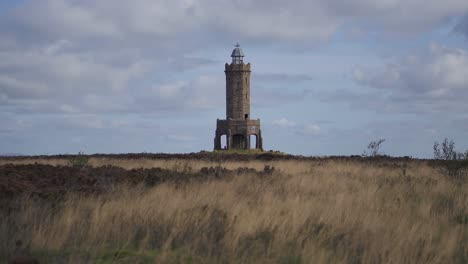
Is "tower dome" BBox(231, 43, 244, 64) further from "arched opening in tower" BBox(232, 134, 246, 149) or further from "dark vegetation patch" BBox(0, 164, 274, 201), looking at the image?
"dark vegetation patch" BBox(0, 164, 274, 201)

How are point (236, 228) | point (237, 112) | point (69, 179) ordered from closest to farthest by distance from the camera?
point (236, 228), point (69, 179), point (237, 112)

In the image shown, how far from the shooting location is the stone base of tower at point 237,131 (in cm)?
6706

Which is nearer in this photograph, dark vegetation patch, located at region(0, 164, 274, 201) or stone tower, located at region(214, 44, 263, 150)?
dark vegetation patch, located at region(0, 164, 274, 201)

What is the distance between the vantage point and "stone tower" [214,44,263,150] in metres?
67.2

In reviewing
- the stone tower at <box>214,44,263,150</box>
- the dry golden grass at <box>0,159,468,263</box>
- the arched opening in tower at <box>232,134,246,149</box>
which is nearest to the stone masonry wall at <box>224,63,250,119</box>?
the stone tower at <box>214,44,263,150</box>

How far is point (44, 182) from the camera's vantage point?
41.2ft

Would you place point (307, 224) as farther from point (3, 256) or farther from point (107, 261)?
point (3, 256)

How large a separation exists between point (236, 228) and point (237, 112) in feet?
207

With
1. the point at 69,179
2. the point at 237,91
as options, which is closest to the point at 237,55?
the point at 237,91

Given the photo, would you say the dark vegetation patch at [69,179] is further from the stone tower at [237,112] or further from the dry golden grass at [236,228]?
the stone tower at [237,112]

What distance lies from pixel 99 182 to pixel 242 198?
10.6 ft

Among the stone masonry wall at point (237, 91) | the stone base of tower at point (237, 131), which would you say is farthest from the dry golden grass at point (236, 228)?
the stone masonry wall at point (237, 91)

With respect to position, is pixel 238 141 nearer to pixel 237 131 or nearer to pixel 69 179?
pixel 237 131

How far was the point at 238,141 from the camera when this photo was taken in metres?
68.8
